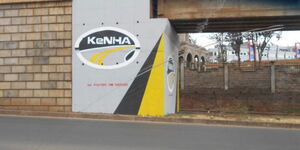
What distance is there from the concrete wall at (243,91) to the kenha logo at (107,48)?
29.3 feet

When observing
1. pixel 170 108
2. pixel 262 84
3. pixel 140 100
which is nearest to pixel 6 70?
pixel 140 100

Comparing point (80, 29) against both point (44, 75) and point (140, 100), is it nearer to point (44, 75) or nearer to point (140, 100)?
point (44, 75)

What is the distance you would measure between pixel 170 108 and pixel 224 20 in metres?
4.81

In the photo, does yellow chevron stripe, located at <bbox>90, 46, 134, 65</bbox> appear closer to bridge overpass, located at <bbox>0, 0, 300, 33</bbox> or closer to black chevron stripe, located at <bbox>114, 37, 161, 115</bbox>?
black chevron stripe, located at <bbox>114, 37, 161, 115</bbox>

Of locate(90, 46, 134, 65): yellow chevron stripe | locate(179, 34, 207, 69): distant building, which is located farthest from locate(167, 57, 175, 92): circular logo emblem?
locate(179, 34, 207, 69): distant building

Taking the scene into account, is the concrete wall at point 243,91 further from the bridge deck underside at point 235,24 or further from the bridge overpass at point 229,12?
the bridge overpass at point 229,12

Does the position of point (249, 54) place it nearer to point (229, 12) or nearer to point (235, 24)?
point (235, 24)

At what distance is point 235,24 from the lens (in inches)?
592

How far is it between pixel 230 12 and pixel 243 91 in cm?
944

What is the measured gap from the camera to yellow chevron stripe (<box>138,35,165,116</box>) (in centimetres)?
1312

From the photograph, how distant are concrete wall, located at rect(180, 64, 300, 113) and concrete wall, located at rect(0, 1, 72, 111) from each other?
388 inches

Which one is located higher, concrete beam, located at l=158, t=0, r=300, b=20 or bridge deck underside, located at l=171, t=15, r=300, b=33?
concrete beam, located at l=158, t=0, r=300, b=20

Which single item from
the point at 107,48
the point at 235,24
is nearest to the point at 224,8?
the point at 235,24

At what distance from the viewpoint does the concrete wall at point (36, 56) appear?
14.0 meters
